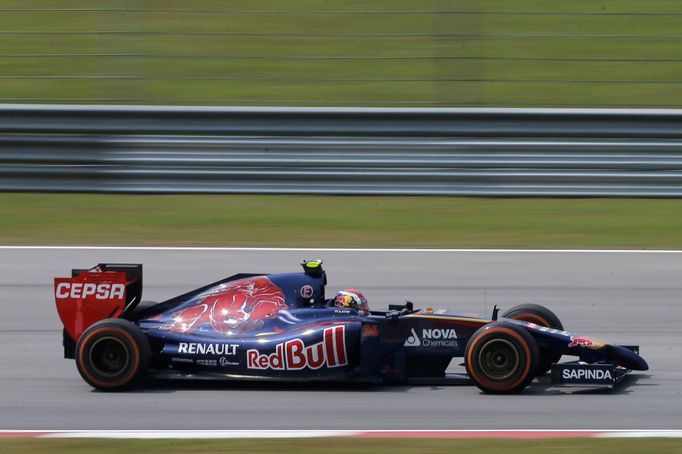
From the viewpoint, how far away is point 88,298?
716 centimetres

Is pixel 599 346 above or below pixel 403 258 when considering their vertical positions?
below

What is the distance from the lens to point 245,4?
15.6 metres

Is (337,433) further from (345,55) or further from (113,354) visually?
(345,55)

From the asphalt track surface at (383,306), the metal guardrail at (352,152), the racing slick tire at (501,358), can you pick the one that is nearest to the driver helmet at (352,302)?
the asphalt track surface at (383,306)

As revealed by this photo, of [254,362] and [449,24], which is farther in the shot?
[449,24]

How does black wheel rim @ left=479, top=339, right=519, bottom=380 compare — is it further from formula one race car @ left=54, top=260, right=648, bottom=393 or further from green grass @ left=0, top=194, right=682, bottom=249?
green grass @ left=0, top=194, right=682, bottom=249

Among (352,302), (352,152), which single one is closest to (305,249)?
(352,152)

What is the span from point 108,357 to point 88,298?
0.43 meters

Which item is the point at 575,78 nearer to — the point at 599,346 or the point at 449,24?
the point at 449,24
